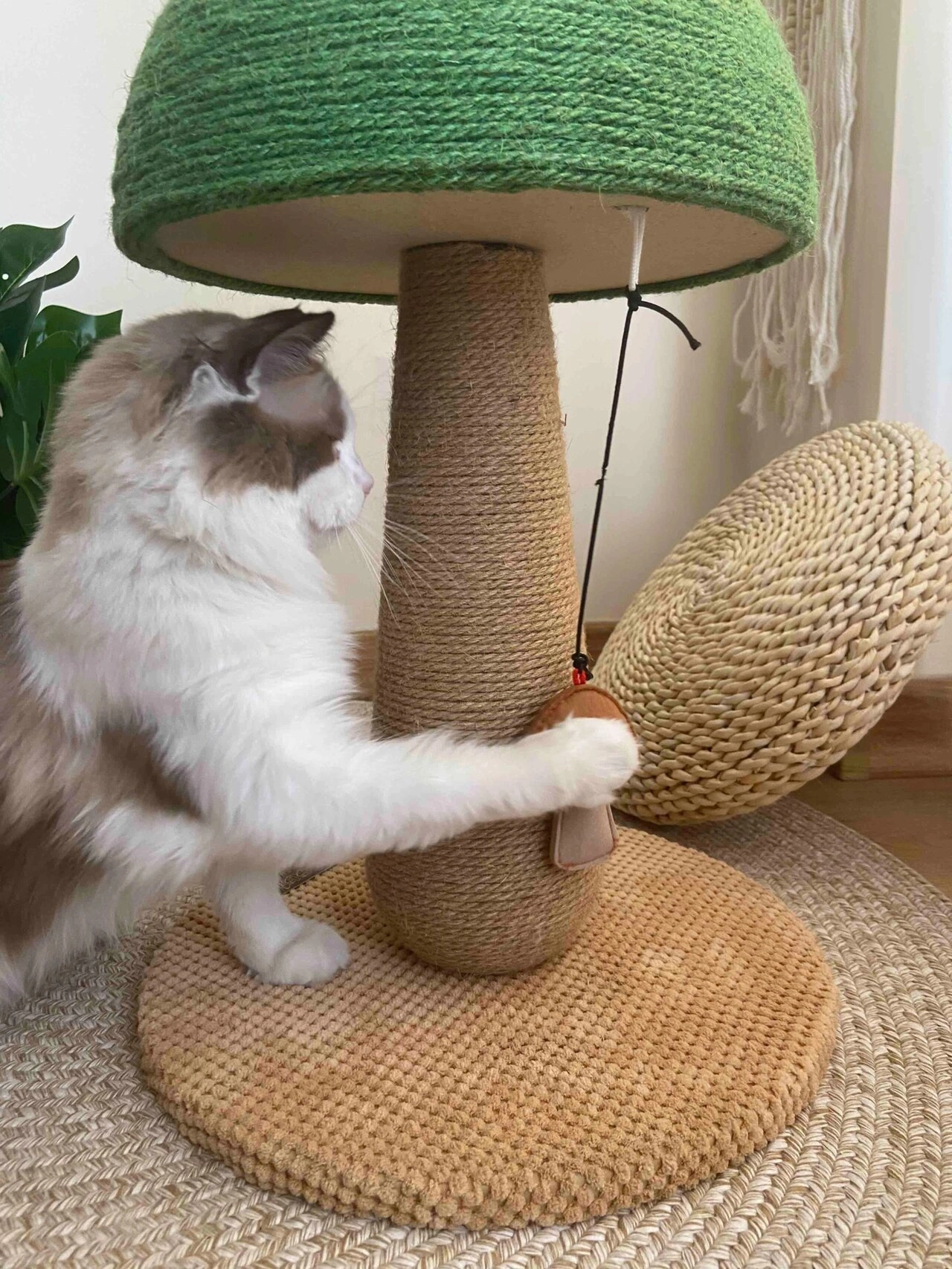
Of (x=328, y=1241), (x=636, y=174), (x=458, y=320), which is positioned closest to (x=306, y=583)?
(x=458, y=320)

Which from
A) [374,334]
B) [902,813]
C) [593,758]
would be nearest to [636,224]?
[593,758]

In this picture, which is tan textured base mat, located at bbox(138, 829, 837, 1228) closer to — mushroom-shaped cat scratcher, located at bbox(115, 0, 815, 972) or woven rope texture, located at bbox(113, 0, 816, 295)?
mushroom-shaped cat scratcher, located at bbox(115, 0, 815, 972)

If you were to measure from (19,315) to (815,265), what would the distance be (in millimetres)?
1150

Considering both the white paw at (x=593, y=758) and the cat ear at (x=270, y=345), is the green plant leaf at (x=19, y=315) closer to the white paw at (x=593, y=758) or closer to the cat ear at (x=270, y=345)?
the cat ear at (x=270, y=345)

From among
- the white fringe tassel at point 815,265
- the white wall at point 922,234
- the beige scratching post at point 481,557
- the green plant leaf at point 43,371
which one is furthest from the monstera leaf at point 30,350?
the white wall at point 922,234

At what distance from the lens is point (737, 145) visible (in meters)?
0.65

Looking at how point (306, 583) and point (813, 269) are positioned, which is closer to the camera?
point (306, 583)

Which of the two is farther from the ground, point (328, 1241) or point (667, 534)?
point (667, 534)

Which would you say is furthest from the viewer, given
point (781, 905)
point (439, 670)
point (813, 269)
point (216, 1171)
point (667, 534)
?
point (667, 534)

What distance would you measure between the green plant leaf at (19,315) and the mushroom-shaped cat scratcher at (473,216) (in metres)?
0.34

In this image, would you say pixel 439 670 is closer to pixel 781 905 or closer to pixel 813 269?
pixel 781 905

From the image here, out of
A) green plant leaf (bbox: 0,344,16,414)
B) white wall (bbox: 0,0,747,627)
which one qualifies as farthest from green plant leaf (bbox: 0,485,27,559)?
white wall (bbox: 0,0,747,627)

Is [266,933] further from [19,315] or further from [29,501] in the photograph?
[19,315]

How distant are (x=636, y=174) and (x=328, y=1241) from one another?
30.7 inches
